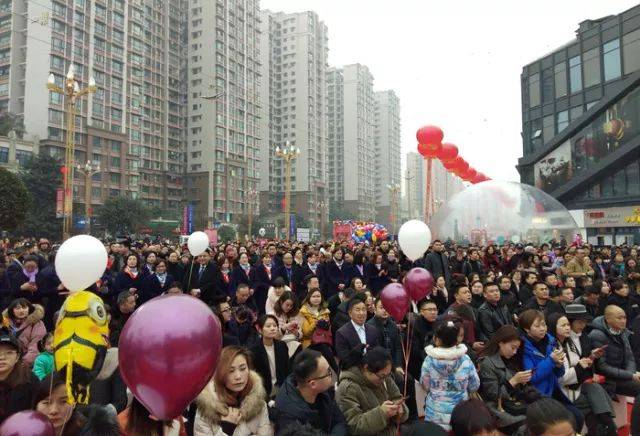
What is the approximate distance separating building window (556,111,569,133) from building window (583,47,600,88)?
98.9 inches

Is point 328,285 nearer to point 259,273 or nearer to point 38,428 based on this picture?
point 259,273

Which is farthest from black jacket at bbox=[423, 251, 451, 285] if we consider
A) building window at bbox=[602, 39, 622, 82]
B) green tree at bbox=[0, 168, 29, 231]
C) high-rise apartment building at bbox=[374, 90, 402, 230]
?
high-rise apartment building at bbox=[374, 90, 402, 230]

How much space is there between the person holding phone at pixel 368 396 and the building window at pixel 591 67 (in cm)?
3517

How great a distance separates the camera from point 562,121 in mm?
34438

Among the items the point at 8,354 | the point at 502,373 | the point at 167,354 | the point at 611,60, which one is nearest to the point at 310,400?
the point at 167,354

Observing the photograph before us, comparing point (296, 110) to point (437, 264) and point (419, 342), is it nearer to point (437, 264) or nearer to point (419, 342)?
point (437, 264)

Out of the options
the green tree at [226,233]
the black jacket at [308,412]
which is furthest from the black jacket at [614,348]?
the green tree at [226,233]

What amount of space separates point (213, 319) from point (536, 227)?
75.8 ft

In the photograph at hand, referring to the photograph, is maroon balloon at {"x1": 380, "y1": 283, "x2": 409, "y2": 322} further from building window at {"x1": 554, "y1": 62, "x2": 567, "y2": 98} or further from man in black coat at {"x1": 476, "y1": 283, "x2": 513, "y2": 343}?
building window at {"x1": 554, "y1": 62, "x2": 567, "y2": 98}

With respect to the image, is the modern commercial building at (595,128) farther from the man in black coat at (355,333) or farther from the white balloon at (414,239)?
the man in black coat at (355,333)

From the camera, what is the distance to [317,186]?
89.5m

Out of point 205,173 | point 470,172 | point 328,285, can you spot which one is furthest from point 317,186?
point 328,285

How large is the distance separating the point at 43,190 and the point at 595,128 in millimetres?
42537

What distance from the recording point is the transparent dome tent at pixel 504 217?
74.1 ft
